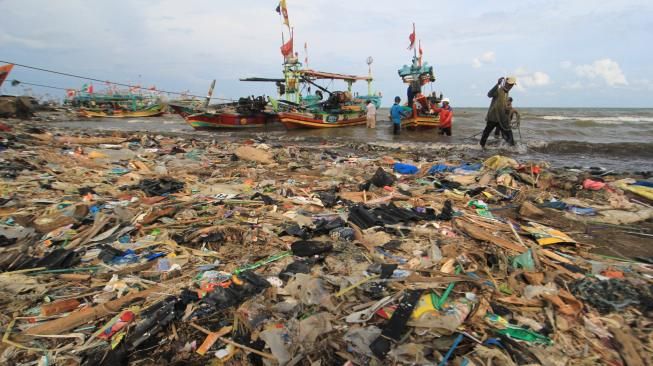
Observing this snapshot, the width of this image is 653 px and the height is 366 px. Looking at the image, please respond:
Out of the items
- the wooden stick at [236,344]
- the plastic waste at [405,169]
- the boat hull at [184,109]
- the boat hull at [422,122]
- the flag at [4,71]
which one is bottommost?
the wooden stick at [236,344]

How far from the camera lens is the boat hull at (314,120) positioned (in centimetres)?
1941

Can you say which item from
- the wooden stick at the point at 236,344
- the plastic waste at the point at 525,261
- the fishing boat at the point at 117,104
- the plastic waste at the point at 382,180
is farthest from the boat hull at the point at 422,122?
the fishing boat at the point at 117,104

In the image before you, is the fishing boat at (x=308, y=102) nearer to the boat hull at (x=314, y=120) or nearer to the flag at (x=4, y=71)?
the boat hull at (x=314, y=120)

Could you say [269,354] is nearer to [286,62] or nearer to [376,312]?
[376,312]

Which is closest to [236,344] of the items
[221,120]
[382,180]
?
[382,180]

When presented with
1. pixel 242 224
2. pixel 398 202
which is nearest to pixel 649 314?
pixel 398 202

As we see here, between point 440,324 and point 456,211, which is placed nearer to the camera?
point 440,324

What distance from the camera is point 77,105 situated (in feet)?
123

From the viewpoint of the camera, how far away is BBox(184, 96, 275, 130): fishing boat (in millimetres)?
20438

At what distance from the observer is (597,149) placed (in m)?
12.3

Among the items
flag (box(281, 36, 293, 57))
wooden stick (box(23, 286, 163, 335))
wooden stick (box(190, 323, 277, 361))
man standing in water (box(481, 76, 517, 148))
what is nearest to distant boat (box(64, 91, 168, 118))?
flag (box(281, 36, 293, 57))

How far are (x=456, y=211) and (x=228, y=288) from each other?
3.28 m

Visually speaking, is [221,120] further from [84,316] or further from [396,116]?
[84,316]

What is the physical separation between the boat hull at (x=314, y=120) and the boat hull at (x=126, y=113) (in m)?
21.2
